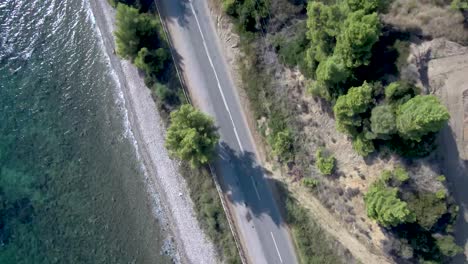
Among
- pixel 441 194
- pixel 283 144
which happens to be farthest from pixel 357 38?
pixel 441 194

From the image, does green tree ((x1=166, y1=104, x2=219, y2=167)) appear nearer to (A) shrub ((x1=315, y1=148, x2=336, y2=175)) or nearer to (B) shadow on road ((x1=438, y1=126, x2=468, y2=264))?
(A) shrub ((x1=315, y1=148, x2=336, y2=175))

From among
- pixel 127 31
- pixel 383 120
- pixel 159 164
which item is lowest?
pixel 159 164

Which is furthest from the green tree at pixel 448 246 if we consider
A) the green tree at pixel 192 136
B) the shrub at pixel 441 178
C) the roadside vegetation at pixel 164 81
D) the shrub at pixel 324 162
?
the green tree at pixel 192 136

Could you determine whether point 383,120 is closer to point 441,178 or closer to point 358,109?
point 358,109

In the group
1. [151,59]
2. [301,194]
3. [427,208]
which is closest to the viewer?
[427,208]

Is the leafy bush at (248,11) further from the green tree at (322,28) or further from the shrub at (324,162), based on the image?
the shrub at (324,162)
